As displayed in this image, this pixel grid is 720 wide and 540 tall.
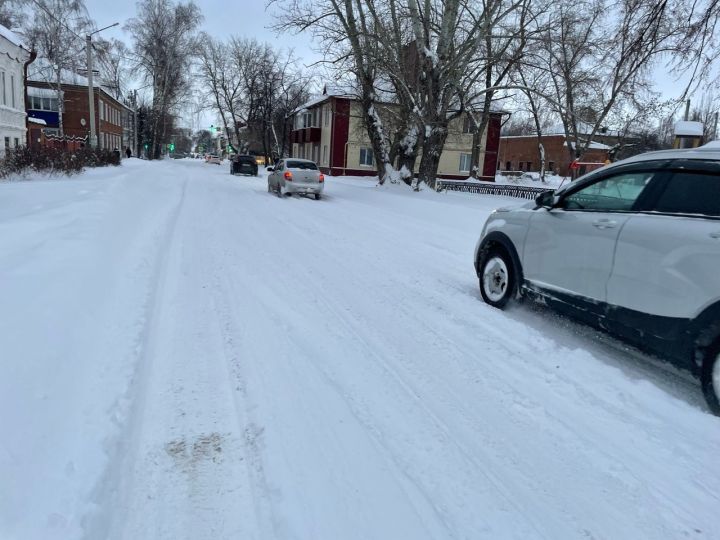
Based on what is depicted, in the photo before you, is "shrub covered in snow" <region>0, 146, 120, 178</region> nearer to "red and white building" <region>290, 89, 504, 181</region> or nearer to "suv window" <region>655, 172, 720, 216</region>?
"suv window" <region>655, 172, 720, 216</region>

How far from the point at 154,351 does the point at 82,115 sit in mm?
58190

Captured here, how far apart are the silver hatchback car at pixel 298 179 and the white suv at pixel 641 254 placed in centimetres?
1525

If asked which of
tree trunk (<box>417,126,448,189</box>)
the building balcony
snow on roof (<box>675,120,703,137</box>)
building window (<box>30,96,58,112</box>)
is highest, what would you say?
building window (<box>30,96,58,112</box>)

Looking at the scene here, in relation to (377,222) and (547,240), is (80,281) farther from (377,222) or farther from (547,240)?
(377,222)

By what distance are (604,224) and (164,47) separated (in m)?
58.9

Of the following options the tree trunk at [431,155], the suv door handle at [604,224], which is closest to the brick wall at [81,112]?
the tree trunk at [431,155]

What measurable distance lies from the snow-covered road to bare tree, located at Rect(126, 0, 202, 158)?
54.4m

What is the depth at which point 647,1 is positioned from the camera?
34.3 feet

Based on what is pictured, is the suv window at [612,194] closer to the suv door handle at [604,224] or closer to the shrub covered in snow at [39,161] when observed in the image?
the suv door handle at [604,224]

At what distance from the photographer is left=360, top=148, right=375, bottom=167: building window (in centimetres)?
4434

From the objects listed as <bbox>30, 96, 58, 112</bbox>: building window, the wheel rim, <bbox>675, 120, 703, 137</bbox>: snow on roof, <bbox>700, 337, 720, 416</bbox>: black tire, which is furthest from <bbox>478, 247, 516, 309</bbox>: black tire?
<bbox>30, 96, 58, 112</bbox>: building window

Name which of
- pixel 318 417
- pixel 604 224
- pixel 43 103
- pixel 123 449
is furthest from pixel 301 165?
pixel 43 103

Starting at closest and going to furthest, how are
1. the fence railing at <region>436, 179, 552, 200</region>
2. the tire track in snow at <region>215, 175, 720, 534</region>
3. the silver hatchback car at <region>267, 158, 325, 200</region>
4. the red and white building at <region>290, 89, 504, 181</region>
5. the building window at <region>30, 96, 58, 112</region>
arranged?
1. the tire track in snow at <region>215, 175, 720, 534</region>
2. the silver hatchback car at <region>267, 158, 325, 200</region>
3. the fence railing at <region>436, 179, 552, 200</region>
4. the red and white building at <region>290, 89, 504, 181</region>
5. the building window at <region>30, 96, 58, 112</region>

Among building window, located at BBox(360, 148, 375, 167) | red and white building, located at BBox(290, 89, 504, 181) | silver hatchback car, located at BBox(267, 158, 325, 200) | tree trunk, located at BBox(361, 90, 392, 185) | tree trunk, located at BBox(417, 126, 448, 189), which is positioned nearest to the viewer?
silver hatchback car, located at BBox(267, 158, 325, 200)
